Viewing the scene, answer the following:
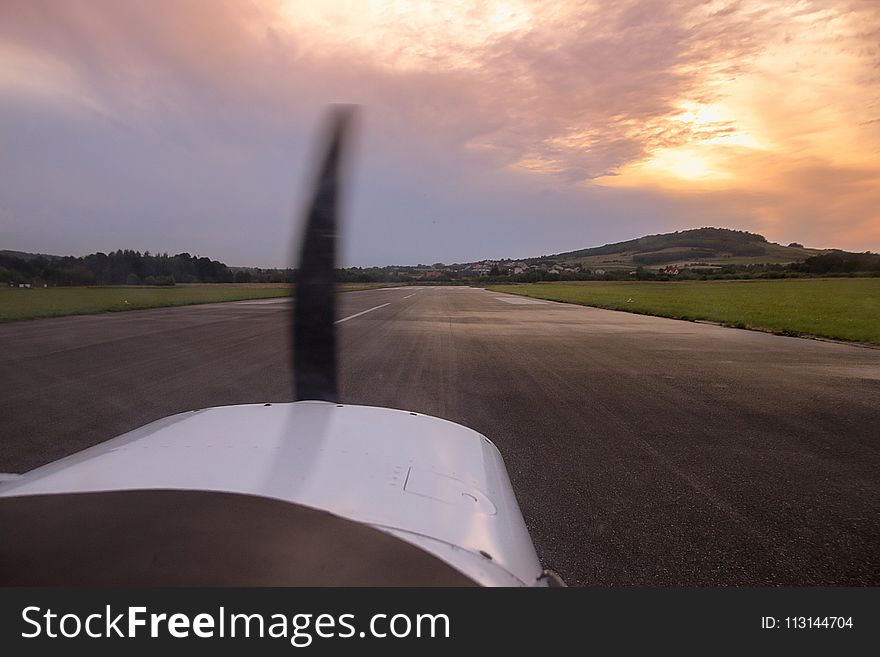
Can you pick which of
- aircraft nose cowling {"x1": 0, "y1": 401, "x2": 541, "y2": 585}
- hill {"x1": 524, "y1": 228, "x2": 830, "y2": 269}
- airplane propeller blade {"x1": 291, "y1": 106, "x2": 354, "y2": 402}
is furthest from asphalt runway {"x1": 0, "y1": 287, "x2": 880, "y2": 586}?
hill {"x1": 524, "y1": 228, "x2": 830, "y2": 269}

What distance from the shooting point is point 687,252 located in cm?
11275

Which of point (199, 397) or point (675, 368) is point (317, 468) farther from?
point (675, 368)

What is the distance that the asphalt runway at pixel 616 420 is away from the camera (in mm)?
2801

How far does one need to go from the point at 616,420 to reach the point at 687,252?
11834cm

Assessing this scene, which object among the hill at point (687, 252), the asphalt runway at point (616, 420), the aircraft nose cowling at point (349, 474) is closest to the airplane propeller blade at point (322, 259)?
the aircraft nose cowling at point (349, 474)

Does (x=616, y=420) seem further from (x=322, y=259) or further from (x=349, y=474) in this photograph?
(x=349, y=474)

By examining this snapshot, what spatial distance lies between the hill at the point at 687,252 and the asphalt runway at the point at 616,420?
9366 cm

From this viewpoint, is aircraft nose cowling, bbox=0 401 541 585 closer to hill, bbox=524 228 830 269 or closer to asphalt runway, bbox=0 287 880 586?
asphalt runway, bbox=0 287 880 586

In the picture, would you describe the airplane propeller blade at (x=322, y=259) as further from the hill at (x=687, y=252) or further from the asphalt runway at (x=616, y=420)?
→ the hill at (x=687, y=252)

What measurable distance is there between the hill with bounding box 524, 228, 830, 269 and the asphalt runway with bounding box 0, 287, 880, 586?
93662mm

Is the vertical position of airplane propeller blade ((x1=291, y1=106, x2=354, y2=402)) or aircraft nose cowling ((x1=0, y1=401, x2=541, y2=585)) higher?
airplane propeller blade ((x1=291, y1=106, x2=354, y2=402))

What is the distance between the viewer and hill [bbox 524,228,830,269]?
101125 millimetres

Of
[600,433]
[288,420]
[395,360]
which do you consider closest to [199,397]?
[395,360]

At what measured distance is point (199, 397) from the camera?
6.34 metres
